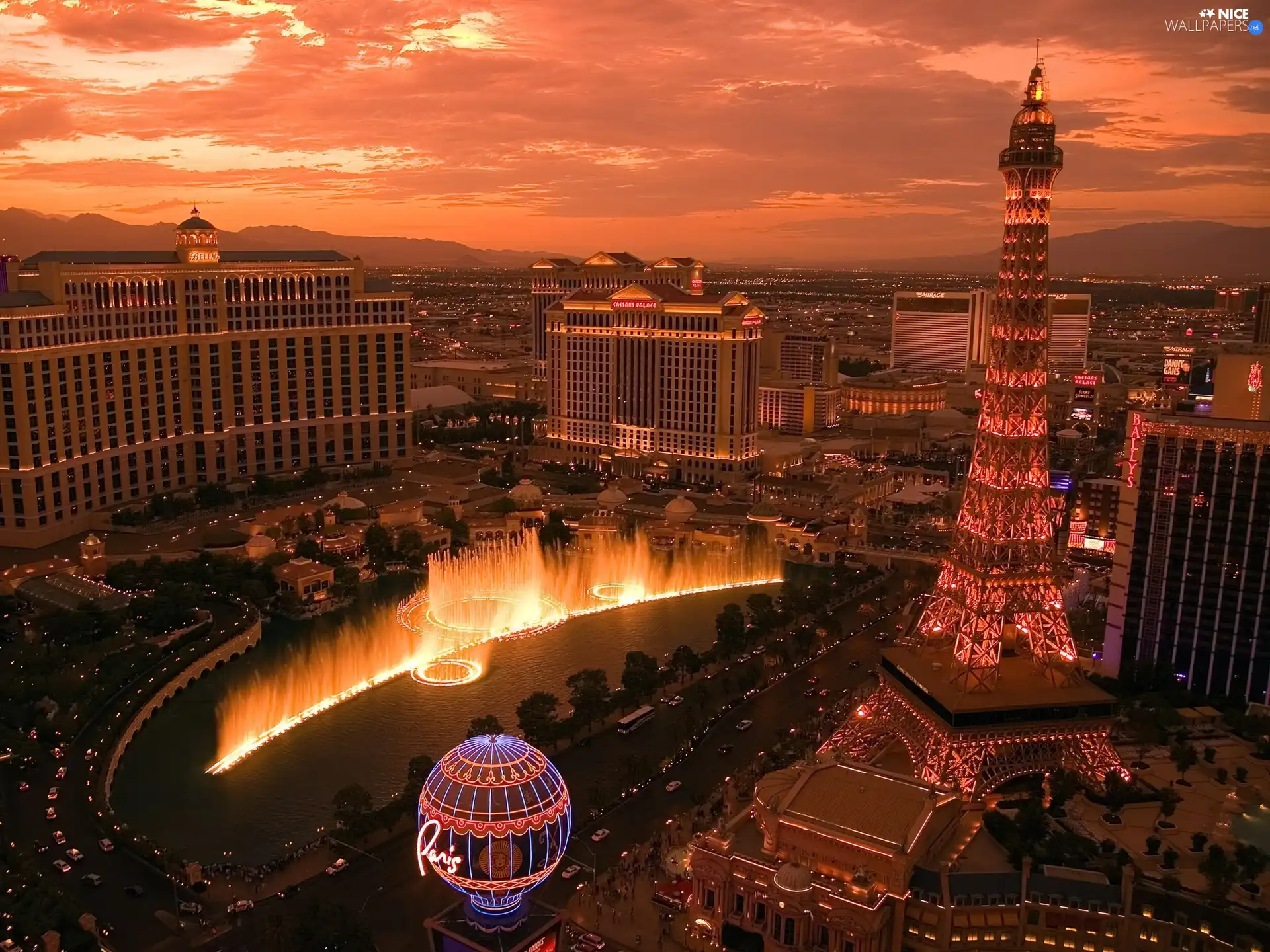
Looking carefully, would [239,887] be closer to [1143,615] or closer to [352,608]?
[352,608]

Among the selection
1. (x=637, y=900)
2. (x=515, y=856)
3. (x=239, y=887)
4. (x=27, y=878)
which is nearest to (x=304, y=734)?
(x=239, y=887)

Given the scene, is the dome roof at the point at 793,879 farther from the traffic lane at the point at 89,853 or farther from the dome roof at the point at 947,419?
the dome roof at the point at 947,419

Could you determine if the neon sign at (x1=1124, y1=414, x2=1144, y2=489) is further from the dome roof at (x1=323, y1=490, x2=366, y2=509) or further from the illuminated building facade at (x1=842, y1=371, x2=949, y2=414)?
the illuminated building facade at (x1=842, y1=371, x2=949, y2=414)

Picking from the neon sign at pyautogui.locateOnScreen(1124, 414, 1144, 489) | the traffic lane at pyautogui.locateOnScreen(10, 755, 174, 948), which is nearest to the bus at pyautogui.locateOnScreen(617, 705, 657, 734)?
the traffic lane at pyautogui.locateOnScreen(10, 755, 174, 948)

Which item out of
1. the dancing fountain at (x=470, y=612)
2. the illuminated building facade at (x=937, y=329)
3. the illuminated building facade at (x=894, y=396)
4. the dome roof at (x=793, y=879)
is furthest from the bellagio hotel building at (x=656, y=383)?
the illuminated building facade at (x=937, y=329)

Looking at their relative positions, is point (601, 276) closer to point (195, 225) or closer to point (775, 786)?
point (195, 225)

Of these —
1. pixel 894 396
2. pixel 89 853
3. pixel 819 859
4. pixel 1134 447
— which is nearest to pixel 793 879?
pixel 819 859
